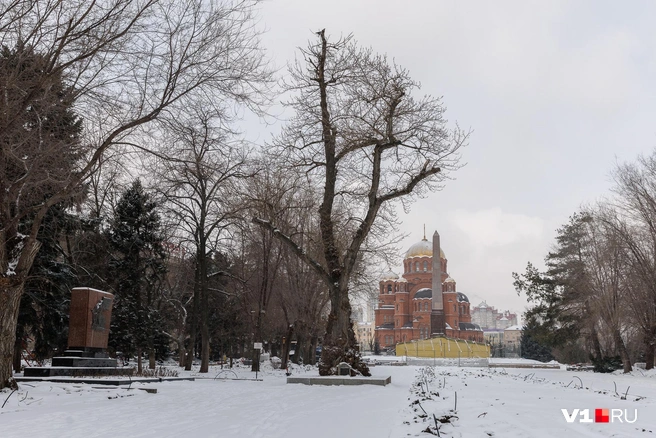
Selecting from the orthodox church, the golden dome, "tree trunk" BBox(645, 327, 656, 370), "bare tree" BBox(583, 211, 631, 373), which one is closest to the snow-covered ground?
"bare tree" BBox(583, 211, 631, 373)

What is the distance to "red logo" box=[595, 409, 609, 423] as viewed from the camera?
841cm

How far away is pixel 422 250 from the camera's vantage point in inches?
4001

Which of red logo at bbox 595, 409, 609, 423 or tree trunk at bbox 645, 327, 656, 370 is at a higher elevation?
tree trunk at bbox 645, 327, 656, 370

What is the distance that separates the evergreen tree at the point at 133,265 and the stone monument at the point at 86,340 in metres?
9.04

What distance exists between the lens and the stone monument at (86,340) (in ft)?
55.3

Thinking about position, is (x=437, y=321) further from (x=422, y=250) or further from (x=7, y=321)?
(x=7, y=321)

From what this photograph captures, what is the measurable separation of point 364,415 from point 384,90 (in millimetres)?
11429

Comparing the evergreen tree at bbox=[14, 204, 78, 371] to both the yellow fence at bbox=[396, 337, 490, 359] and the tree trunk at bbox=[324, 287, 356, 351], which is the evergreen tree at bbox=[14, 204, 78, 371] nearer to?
the tree trunk at bbox=[324, 287, 356, 351]

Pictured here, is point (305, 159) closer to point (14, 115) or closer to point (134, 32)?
point (134, 32)

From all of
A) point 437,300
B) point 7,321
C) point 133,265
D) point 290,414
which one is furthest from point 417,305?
point 290,414

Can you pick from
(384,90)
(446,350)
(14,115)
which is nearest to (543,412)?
(14,115)

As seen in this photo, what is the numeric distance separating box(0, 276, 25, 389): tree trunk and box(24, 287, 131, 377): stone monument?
4.62 m

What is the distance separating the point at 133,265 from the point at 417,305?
75023 millimetres

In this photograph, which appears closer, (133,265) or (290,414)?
(290,414)
